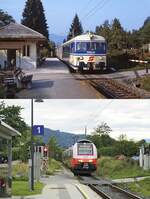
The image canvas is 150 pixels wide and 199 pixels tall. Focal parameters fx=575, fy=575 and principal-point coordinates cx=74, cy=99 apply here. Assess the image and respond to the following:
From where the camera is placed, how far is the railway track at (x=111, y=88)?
17.6 m

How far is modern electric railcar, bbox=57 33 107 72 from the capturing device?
1770cm

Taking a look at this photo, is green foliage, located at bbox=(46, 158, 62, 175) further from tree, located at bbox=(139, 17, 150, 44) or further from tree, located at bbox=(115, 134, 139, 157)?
tree, located at bbox=(139, 17, 150, 44)

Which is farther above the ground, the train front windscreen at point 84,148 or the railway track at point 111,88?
the railway track at point 111,88

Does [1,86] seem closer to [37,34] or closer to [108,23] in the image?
[37,34]

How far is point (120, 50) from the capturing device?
17.1m

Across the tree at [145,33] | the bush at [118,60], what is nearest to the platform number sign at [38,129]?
the bush at [118,60]

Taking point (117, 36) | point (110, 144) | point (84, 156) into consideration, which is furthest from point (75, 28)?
point (110, 144)

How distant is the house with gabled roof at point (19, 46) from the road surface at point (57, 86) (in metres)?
0.44

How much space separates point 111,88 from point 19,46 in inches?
126

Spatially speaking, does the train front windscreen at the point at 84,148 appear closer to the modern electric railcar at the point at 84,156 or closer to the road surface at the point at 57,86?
the modern electric railcar at the point at 84,156

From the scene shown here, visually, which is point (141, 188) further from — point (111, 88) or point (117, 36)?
point (117, 36)

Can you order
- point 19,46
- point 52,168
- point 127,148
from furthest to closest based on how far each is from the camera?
point 127,148, point 52,168, point 19,46

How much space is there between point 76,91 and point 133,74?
72.8 inches

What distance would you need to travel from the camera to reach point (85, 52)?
19312 millimetres
